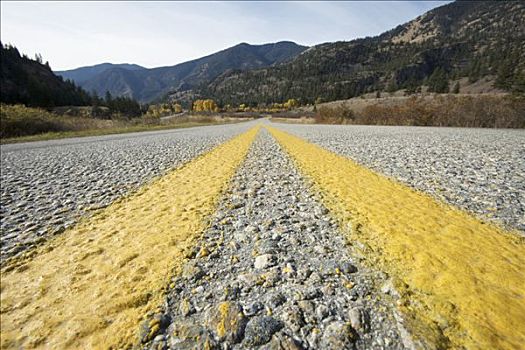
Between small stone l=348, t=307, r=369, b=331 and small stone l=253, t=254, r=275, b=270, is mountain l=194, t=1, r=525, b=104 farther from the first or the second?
small stone l=348, t=307, r=369, b=331

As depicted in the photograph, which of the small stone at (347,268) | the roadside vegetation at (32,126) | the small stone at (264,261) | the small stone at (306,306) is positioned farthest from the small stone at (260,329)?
the roadside vegetation at (32,126)

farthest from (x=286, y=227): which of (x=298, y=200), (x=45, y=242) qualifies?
(x=45, y=242)

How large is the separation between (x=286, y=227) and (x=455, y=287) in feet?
4.06

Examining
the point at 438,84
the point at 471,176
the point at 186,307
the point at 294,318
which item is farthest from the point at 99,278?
the point at 438,84

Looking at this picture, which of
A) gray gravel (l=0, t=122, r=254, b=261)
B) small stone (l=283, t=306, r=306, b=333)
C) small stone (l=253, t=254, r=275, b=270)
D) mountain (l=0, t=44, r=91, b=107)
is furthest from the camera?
mountain (l=0, t=44, r=91, b=107)

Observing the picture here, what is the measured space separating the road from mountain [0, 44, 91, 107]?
86246mm

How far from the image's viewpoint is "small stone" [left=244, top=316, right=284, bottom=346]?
3.76 feet

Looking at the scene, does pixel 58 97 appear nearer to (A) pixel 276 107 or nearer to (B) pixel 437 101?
(A) pixel 276 107

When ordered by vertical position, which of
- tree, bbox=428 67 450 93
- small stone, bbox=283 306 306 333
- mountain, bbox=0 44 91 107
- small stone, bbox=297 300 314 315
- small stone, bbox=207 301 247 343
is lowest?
small stone, bbox=297 300 314 315

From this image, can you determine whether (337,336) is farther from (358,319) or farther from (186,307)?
(186,307)

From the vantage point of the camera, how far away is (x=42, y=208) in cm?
293

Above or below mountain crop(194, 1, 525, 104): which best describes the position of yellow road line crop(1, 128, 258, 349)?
below

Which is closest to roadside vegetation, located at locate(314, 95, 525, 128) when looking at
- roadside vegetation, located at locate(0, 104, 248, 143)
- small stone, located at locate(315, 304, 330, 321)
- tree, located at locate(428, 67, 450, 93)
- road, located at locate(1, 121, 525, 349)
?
road, located at locate(1, 121, 525, 349)

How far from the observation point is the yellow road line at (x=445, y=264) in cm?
115
